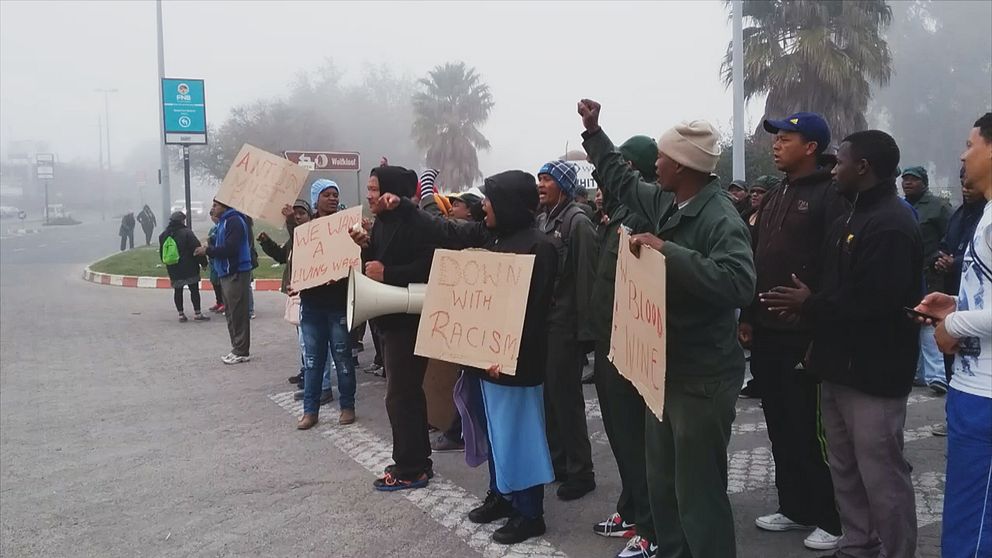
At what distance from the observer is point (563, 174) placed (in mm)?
4844

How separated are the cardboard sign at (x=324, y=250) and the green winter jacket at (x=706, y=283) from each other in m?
2.91

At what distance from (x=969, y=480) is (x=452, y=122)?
47.0 m

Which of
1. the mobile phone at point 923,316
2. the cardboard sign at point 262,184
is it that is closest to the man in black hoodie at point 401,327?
the cardboard sign at point 262,184

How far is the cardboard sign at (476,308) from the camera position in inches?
152

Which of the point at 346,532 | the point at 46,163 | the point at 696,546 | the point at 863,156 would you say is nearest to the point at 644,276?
the point at 696,546

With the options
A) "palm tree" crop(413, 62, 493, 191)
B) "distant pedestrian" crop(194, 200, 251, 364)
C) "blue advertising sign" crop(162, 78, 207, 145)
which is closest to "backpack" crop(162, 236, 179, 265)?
"distant pedestrian" crop(194, 200, 251, 364)

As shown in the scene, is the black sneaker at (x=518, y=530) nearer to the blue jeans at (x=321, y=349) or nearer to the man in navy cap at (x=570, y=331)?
the man in navy cap at (x=570, y=331)

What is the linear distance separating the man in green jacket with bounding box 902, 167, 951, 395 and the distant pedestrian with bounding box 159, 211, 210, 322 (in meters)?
9.83

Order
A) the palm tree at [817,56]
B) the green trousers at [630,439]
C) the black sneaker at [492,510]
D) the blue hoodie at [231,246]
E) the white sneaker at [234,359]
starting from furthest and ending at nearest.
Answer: the palm tree at [817,56] → the white sneaker at [234,359] → the blue hoodie at [231,246] → the black sneaker at [492,510] → the green trousers at [630,439]

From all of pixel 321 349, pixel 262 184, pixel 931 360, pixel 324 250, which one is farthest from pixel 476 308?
pixel 931 360

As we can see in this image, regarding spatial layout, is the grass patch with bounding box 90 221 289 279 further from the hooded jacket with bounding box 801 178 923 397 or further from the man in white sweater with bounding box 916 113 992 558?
the man in white sweater with bounding box 916 113 992 558

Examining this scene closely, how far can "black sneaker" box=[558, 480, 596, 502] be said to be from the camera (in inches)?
183

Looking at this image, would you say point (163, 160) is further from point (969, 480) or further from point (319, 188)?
point (969, 480)

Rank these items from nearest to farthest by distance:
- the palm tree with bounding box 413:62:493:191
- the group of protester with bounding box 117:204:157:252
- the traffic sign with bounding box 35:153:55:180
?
the group of protester with bounding box 117:204:157:252 < the palm tree with bounding box 413:62:493:191 < the traffic sign with bounding box 35:153:55:180
